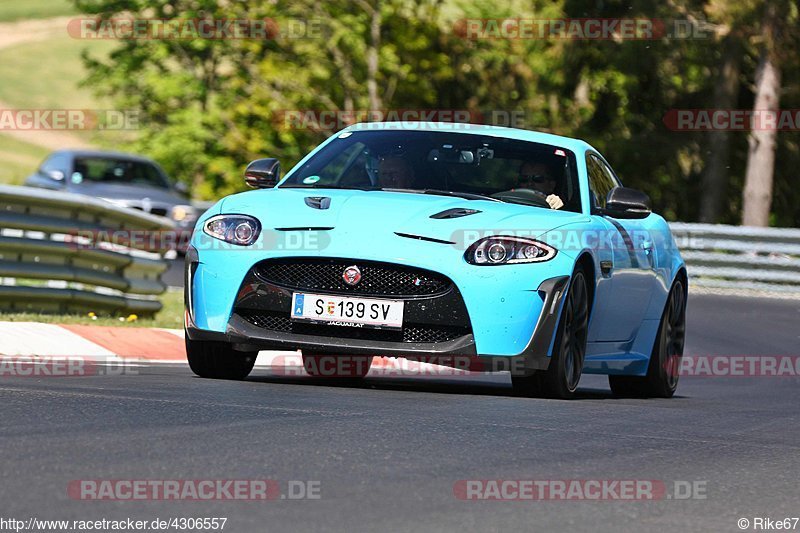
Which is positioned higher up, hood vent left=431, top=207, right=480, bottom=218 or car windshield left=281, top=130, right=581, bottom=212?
hood vent left=431, top=207, right=480, bottom=218

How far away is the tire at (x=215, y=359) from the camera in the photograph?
9.08 m

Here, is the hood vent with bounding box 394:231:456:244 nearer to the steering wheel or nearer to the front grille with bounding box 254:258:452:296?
the front grille with bounding box 254:258:452:296

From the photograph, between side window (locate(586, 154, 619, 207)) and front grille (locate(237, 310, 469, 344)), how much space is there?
1.80 m

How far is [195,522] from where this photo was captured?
4.65 meters

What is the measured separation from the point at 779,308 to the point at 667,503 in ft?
52.3

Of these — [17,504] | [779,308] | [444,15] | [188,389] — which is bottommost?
[444,15]

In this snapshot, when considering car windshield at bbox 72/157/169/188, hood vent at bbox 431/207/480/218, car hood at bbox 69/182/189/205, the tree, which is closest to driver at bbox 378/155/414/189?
hood vent at bbox 431/207/480/218

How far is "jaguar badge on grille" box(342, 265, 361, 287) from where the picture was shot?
27.4 feet

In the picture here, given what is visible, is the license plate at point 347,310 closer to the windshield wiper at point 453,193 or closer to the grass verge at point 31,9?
the windshield wiper at point 453,193

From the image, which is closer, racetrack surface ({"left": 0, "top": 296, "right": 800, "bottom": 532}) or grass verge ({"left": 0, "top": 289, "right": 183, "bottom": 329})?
racetrack surface ({"left": 0, "top": 296, "right": 800, "bottom": 532})

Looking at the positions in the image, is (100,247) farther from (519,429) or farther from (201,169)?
(201,169)

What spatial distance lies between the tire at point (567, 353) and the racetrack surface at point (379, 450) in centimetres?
15

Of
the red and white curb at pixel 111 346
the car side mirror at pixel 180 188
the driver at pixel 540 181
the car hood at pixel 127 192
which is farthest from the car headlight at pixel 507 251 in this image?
the car side mirror at pixel 180 188

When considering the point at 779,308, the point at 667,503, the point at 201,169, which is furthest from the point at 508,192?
the point at 201,169
